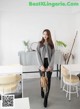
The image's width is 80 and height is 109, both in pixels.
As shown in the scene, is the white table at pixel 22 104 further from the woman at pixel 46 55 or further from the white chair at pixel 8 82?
the woman at pixel 46 55

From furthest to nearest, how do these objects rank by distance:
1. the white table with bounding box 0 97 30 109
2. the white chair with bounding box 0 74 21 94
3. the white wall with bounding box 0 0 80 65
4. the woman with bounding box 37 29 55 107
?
1. the white wall with bounding box 0 0 80 65
2. the woman with bounding box 37 29 55 107
3. the white chair with bounding box 0 74 21 94
4. the white table with bounding box 0 97 30 109

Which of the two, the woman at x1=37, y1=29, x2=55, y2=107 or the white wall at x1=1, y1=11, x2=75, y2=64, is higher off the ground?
the white wall at x1=1, y1=11, x2=75, y2=64

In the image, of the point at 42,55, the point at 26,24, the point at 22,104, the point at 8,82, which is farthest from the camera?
the point at 26,24

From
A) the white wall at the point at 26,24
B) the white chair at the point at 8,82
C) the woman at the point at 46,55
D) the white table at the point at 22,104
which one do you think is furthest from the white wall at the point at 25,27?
the white table at the point at 22,104

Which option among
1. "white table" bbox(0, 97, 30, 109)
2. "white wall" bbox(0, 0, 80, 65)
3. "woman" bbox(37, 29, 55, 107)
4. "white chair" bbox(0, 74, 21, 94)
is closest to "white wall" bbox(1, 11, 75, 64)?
"white wall" bbox(0, 0, 80, 65)

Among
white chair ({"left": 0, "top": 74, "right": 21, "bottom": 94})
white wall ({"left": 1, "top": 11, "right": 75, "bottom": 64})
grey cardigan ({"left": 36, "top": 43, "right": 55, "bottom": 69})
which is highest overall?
white wall ({"left": 1, "top": 11, "right": 75, "bottom": 64})

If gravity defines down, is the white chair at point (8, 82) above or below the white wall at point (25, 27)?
below

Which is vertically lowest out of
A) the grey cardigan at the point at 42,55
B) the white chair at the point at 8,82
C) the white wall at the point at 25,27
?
the white chair at the point at 8,82

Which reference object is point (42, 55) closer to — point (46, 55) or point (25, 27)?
point (46, 55)

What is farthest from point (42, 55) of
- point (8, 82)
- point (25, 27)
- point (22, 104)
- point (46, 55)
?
point (25, 27)

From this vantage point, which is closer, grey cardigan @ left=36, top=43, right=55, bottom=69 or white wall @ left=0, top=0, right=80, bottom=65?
grey cardigan @ left=36, top=43, right=55, bottom=69

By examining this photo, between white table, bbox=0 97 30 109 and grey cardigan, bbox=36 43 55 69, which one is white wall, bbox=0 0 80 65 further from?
white table, bbox=0 97 30 109

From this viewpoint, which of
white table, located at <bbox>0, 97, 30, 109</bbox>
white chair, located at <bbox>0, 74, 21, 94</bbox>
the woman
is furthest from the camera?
the woman

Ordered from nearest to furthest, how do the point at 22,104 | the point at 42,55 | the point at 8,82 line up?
1. the point at 22,104
2. the point at 8,82
3. the point at 42,55
